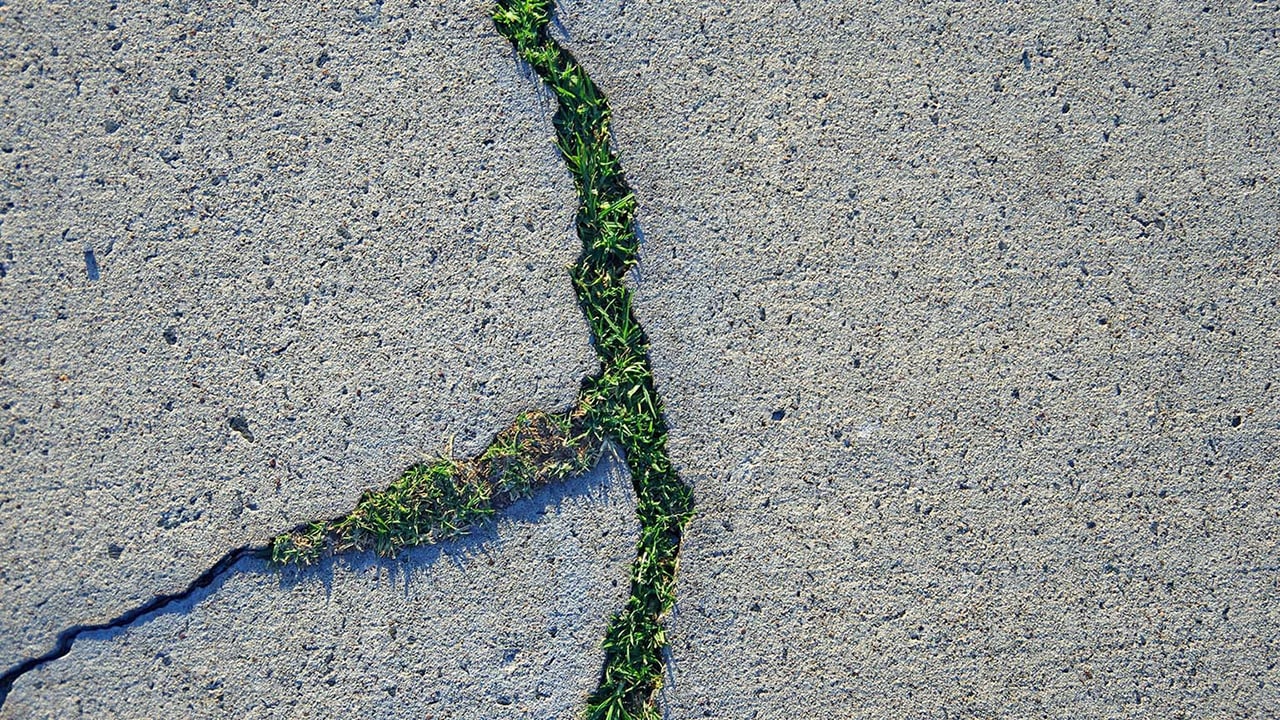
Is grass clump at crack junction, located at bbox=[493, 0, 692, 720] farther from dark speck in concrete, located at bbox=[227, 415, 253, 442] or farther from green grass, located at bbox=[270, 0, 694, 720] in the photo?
dark speck in concrete, located at bbox=[227, 415, 253, 442]

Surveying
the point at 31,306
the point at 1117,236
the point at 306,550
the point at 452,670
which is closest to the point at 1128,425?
the point at 1117,236

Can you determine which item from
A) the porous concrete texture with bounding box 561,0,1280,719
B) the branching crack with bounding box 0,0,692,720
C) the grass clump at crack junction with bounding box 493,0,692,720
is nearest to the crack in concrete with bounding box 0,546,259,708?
the branching crack with bounding box 0,0,692,720

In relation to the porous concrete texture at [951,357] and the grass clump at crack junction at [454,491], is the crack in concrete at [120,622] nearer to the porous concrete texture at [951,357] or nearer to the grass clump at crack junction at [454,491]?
the grass clump at crack junction at [454,491]

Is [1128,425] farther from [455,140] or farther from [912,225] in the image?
[455,140]

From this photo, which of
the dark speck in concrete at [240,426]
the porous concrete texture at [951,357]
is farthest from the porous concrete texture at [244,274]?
the porous concrete texture at [951,357]

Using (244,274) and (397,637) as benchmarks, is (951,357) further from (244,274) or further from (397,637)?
(244,274)

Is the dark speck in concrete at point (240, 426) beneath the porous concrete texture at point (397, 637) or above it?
above
